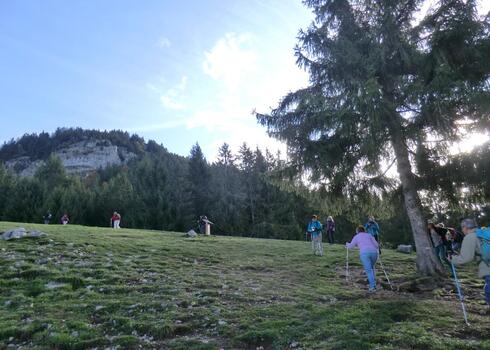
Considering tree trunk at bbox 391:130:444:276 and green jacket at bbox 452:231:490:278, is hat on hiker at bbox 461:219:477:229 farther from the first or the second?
tree trunk at bbox 391:130:444:276

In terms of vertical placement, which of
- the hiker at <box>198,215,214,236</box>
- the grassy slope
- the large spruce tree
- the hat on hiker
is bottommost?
the grassy slope

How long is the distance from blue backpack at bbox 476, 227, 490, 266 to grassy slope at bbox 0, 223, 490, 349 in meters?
1.58

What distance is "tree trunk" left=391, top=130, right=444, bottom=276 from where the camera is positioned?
46.1ft

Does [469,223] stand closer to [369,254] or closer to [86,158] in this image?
[369,254]

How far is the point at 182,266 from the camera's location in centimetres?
1609

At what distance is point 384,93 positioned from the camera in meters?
15.3

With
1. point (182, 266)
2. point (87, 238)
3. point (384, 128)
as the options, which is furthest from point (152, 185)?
point (384, 128)

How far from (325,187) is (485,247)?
9.51 m

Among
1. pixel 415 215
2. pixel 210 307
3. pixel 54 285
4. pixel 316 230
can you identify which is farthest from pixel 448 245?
pixel 54 285

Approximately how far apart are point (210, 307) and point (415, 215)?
9.14m

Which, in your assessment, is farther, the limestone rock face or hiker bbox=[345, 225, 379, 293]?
the limestone rock face

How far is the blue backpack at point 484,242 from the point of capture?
7125 mm

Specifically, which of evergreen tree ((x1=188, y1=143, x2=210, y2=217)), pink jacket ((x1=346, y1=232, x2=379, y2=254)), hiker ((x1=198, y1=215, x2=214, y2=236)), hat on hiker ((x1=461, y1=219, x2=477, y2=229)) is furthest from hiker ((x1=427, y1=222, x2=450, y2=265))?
evergreen tree ((x1=188, y1=143, x2=210, y2=217))

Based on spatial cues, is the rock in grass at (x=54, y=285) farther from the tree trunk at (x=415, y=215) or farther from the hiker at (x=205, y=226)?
the hiker at (x=205, y=226)
